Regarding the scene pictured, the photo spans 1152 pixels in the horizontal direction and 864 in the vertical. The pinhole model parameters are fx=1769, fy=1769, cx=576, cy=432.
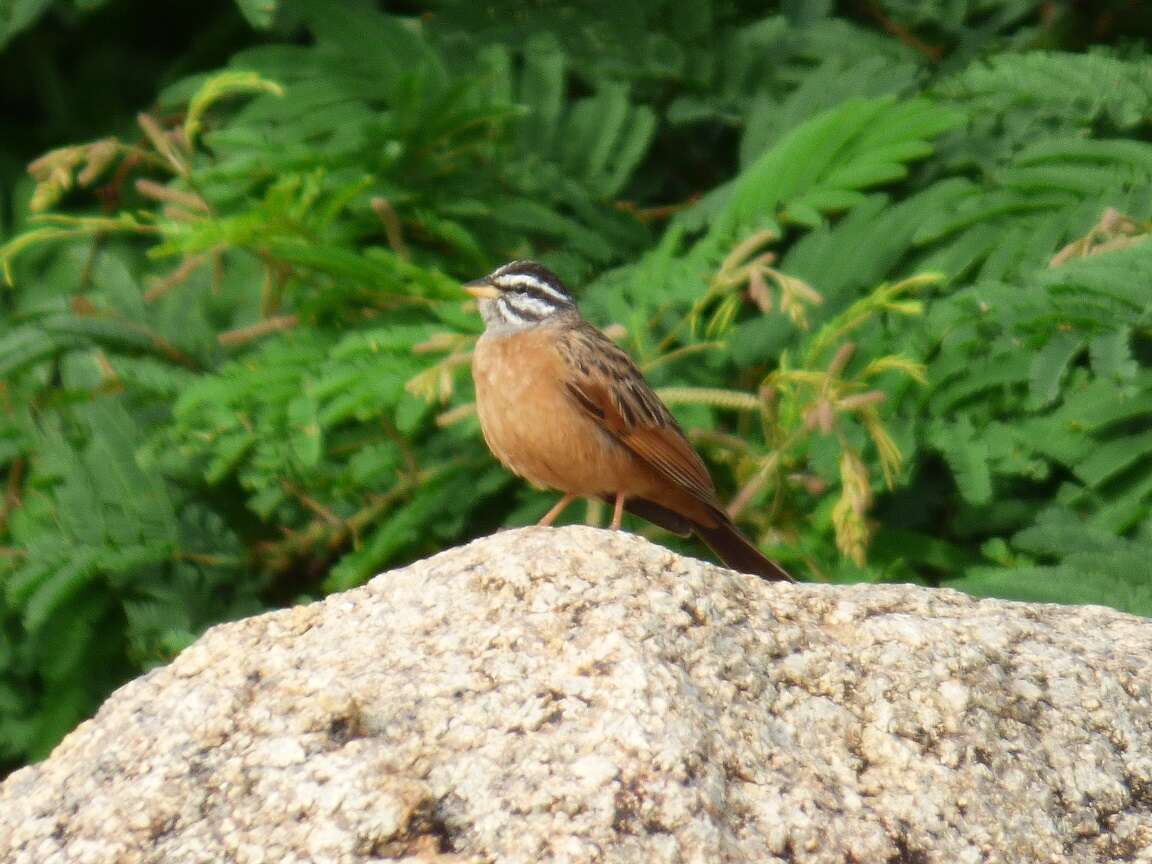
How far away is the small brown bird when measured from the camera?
212 inches

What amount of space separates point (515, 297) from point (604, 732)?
3.04 meters

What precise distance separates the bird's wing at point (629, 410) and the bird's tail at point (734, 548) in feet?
0.35

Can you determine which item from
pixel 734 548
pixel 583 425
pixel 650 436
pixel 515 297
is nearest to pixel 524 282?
pixel 515 297

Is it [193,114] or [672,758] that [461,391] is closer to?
[193,114]

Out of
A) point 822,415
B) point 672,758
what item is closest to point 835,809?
point 672,758

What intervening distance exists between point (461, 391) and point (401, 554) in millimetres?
572

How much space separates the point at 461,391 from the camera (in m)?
5.81

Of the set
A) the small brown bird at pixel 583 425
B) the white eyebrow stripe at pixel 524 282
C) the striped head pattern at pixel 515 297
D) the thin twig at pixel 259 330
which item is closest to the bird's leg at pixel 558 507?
the small brown bird at pixel 583 425

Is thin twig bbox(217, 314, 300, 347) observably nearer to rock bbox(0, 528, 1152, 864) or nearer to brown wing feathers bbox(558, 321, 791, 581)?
brown wing feathers bbox(558, 321, 791, 581)

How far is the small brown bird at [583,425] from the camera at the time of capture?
5.39 m

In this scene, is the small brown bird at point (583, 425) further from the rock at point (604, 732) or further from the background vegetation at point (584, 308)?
the rock at point (604, 732)

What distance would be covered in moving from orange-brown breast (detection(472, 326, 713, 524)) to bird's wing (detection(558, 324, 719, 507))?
31 mm

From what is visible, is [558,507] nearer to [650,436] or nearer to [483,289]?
[650,436]

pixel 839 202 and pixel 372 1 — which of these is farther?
pixel 372 1
